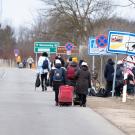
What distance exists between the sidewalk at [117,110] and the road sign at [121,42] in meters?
2.03

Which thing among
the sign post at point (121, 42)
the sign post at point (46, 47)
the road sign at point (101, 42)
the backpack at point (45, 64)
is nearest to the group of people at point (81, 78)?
the sign post at point (121, 42)

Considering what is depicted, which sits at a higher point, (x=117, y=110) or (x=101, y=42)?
(x=101, y=42)

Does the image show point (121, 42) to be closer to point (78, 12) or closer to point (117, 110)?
point (117, 110)

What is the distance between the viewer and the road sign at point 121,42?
2572 centimetres

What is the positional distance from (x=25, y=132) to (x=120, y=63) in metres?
15.3

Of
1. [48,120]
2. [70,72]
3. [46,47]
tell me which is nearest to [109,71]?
[70,72]

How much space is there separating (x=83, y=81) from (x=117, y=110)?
5.77ft

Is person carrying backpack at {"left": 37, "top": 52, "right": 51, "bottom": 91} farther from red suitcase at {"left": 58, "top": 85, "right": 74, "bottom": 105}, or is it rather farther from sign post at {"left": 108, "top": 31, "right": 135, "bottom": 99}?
red suitcase at {"left": 58, "top": 85, "right": 74, "bottom": 105}

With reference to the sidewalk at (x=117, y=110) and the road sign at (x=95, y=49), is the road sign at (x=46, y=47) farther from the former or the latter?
the sidewalk at (x=117, y=110)

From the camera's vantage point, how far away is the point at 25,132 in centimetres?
1417

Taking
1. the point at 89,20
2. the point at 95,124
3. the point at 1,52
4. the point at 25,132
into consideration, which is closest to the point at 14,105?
the point at 95,124

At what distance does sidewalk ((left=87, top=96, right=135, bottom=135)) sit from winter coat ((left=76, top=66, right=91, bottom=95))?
697 mm

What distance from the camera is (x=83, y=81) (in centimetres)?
2184

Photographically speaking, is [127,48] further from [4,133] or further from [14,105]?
[4,133]
